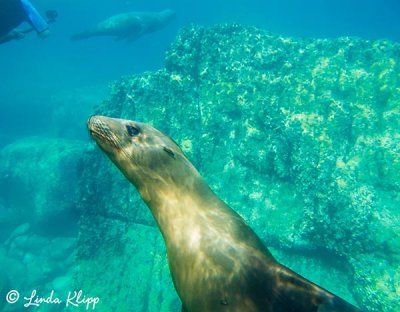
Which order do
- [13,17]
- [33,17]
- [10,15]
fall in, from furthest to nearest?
[33,17] < [13,17] < [10,15]

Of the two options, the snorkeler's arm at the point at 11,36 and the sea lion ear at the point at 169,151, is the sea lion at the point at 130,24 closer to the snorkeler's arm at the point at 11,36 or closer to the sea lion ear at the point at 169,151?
the snorkeler's arm at the point at 11,36

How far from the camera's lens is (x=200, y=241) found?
251 centimetres

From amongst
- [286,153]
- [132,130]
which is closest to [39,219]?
[286,153]

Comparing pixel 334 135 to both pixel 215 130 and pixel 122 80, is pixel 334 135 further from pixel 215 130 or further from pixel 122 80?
pixel 122 80

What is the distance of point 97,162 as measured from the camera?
24.9 ft

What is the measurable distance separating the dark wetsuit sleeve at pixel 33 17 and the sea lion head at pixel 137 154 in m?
6.18

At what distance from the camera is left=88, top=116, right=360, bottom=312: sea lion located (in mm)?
2186

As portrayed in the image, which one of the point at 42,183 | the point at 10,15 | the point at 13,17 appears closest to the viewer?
the point at 10,15

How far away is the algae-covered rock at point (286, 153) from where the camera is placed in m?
6.28

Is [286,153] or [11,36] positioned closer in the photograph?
[286,153]

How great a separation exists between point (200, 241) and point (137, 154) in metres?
0.88

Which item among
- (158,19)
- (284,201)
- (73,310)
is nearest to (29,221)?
(73,310)

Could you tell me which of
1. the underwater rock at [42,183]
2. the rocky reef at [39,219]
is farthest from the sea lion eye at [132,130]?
the underwater rock at [42,183]

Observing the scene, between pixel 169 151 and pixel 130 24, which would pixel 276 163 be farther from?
pixel 130 24
